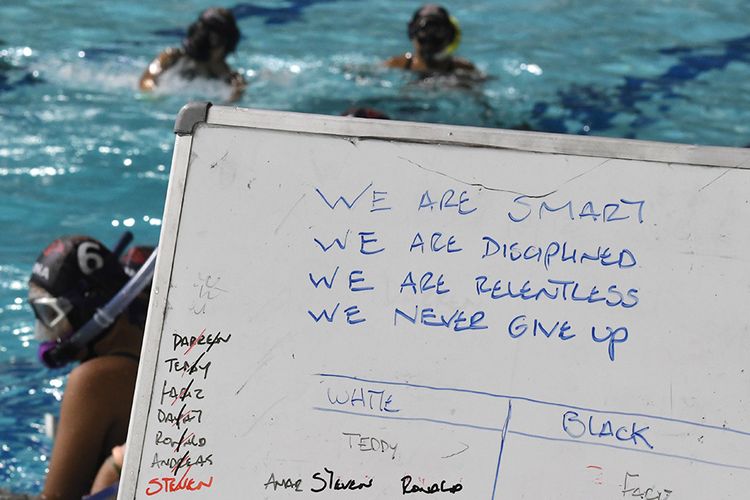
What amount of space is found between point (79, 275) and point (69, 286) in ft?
0.12

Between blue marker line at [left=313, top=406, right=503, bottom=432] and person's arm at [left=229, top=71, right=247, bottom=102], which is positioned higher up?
person's arm at [left=229, top=71, right=247, bottom=102]

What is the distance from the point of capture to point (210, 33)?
25.3 feet

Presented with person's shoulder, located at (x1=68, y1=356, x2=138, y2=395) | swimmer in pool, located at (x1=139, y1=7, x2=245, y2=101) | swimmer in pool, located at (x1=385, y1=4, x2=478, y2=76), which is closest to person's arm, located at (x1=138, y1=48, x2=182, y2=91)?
swimmer in pool, located at (x1=139, y1=7, x2=245, y2=101)

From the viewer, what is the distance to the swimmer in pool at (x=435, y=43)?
7969 millimetres

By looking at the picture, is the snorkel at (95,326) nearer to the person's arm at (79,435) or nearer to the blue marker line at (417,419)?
the person's arm at (79,435)

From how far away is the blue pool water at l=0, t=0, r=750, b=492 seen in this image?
6.36 m

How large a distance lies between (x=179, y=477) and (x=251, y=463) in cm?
13

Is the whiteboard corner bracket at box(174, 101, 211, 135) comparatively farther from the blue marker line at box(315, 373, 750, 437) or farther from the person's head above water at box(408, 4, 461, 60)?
the person's head above water at box(408, 4, 461, 60)

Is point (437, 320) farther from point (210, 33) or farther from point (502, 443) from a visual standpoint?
point (210, 33)

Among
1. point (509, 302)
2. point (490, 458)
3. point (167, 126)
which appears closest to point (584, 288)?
point (509, 302)

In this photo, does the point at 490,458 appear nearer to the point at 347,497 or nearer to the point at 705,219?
the point at 347,497

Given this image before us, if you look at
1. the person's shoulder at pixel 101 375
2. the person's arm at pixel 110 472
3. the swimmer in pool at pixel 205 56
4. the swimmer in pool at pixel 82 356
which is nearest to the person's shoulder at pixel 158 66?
the swimmer in pool at pixel 205 56

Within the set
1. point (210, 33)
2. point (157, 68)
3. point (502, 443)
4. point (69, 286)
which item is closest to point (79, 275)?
point (69, 286)

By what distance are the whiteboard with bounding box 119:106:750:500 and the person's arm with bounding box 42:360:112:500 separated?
32.1 inches
